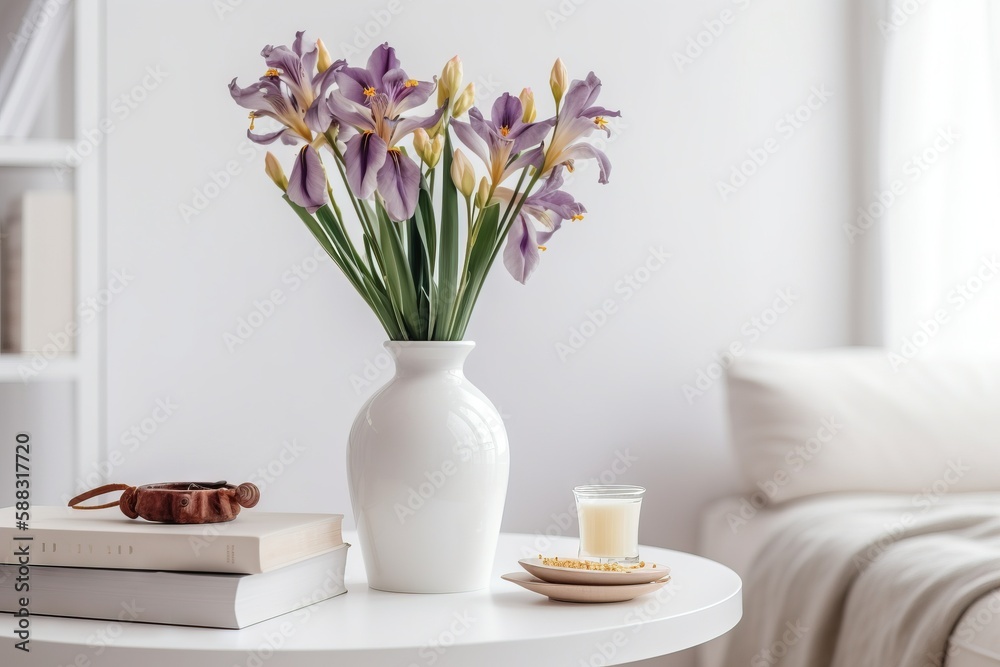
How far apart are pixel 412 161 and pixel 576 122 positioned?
0.52 feet

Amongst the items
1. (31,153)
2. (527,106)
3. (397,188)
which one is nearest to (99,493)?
(397,188)

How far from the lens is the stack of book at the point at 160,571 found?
2.54ft

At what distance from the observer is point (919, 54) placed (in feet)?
6.27

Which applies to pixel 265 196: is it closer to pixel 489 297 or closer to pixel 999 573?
pixel 489 297

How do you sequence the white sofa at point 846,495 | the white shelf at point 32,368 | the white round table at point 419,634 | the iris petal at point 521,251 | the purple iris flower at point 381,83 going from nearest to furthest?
the white round table at point 419,634
the purple iris flower at point 381,83
the iris petal at point 521,251
the white sofa at point 846,495
the white shelf at point 32,368

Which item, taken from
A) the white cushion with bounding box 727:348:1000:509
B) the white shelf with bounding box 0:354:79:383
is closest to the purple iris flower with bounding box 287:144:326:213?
the white shelf with bounding box 0:354:79:383

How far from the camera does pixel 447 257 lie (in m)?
0.93

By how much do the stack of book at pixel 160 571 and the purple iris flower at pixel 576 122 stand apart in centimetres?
41

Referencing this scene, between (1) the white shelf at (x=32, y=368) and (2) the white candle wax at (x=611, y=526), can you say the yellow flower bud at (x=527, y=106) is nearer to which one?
(2) the white candle wax at (x=611, y=526)

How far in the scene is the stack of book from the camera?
2.54 ft

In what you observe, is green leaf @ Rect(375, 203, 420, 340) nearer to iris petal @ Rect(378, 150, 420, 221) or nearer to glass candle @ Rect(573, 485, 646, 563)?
iris petal @ Rect(378, 150, 420, 221)

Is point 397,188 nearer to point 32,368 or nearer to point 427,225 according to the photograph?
point 427,225

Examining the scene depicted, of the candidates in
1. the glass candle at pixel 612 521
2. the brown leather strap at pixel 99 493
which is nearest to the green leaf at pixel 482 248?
the glass candle at pixel 612 521

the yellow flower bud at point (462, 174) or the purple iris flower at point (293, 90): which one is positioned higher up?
the purple iris flower at point (293, 90)
